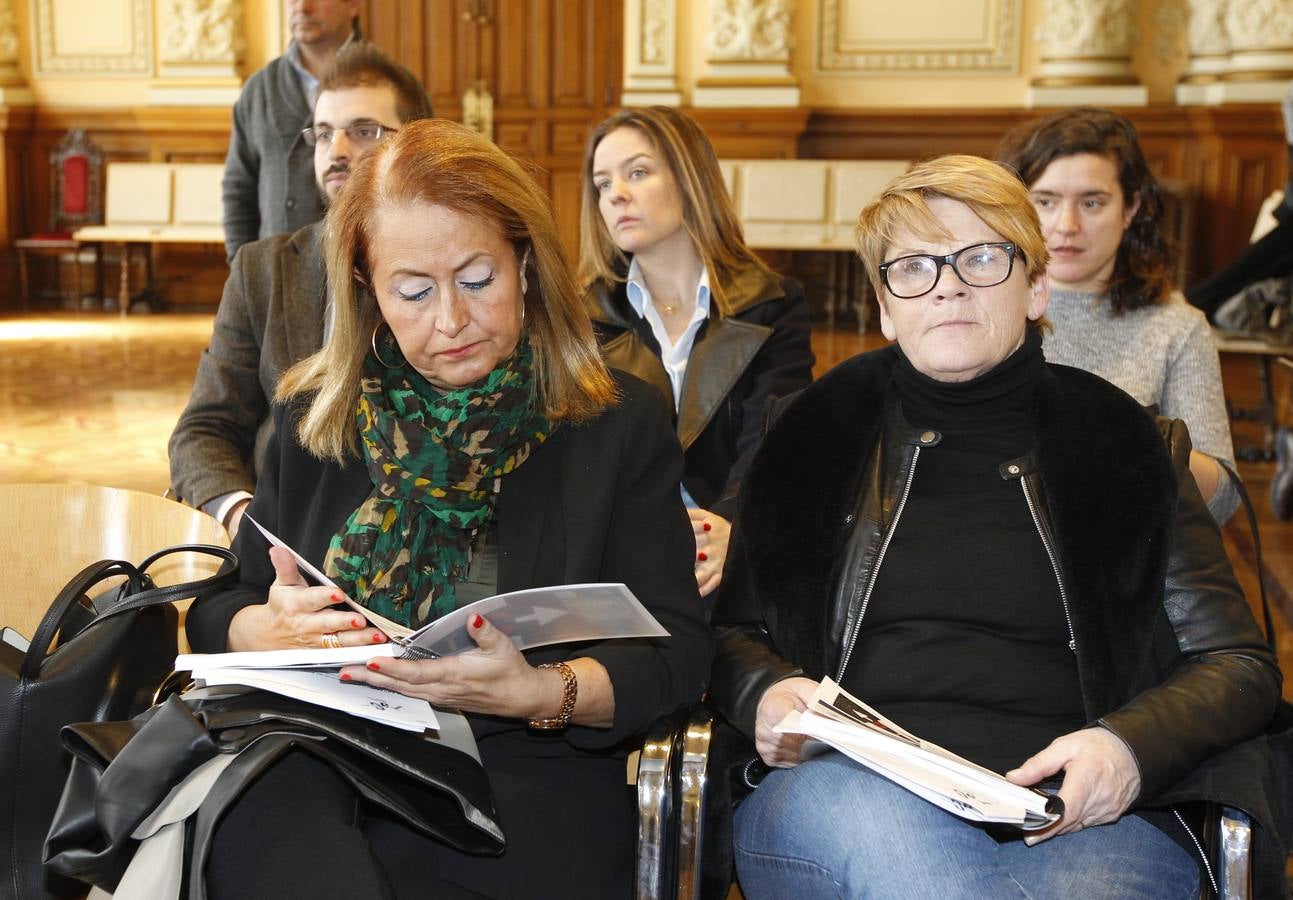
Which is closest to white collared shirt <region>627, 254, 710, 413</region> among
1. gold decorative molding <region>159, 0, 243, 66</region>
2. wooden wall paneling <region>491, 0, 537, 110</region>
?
wooden wall paneling <region>491, 0, 537, 110</region>

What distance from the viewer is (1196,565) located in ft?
6.52

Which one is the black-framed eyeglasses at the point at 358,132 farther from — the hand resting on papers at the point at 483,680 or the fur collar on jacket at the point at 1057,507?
the hand resting on papers at the point at 483,680

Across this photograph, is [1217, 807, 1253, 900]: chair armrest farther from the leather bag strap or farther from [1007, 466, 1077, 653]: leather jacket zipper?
the leather bag strap

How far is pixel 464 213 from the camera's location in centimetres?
204

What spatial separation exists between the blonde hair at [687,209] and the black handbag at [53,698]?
1706 mm

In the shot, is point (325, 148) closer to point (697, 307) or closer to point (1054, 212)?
point (697, 307)

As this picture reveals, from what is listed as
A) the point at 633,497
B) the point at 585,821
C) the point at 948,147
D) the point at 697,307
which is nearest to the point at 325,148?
the point at 697,307

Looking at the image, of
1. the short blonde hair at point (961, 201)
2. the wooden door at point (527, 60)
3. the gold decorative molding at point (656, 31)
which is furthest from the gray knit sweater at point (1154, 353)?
the wooden door at point (527, 60)

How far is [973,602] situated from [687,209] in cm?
164

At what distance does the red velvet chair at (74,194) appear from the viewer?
12.1 metres

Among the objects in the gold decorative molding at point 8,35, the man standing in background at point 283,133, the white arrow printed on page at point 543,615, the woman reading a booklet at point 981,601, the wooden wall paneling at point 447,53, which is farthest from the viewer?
the gold decorative molding at point 8,35

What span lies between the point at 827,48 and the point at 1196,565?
32.0 feet

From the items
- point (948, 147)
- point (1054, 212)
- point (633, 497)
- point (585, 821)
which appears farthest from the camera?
point (948, 147)

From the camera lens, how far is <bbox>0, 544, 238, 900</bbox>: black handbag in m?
1.89
